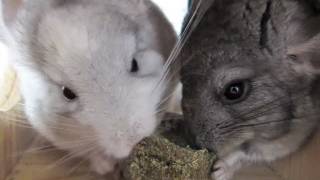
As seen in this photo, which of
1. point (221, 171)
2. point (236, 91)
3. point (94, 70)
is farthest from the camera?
point (221, 171)

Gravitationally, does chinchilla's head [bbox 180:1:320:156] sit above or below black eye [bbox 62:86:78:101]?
above

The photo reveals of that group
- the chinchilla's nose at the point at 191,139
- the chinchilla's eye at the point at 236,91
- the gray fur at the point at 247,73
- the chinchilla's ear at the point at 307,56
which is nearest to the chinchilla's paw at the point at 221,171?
the gray fur at the point at 247,73

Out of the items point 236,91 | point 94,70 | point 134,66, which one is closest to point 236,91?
point 236,91

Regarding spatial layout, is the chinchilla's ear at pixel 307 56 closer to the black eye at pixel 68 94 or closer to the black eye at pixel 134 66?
the black eye at pixel 134 66

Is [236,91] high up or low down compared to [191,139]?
up

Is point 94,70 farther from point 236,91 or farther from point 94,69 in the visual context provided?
point 236,91

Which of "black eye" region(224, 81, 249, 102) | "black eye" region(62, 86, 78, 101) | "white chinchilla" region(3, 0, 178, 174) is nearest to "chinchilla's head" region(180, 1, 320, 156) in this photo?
"black eye" region(224, 81, 249, 102)

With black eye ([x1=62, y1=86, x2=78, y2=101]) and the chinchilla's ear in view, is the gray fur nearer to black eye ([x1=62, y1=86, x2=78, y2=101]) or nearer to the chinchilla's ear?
the chinchilla's ear

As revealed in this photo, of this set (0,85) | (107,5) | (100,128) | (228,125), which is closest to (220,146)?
(228,125)

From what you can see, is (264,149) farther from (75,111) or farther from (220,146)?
(75,111)
